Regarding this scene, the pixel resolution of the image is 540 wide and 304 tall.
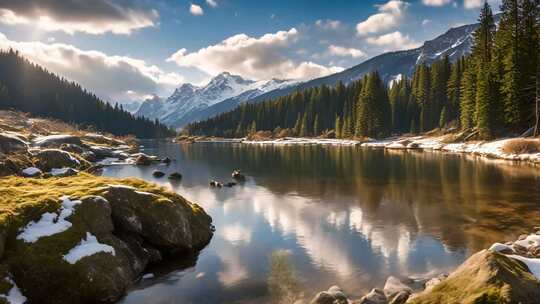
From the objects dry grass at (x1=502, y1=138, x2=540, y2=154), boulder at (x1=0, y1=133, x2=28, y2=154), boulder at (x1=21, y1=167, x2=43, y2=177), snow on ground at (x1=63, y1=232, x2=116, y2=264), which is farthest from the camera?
dry grass at (x1=502, y1=138, x2=540, y2=154)

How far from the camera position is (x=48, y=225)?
15.7m

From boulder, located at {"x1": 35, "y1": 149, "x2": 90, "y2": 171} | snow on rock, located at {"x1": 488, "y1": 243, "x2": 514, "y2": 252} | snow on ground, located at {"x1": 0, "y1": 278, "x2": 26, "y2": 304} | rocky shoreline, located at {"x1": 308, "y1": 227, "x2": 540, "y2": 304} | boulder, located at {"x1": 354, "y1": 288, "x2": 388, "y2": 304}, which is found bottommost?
boulder, located at {"x1": 354, "y1": 288, "x2": 388, "y2": 304}

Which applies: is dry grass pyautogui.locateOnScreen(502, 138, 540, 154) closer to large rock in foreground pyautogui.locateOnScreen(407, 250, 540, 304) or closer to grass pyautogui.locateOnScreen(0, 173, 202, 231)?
grass pyautogui.locateOnScreen(0, 173, 202, 231)

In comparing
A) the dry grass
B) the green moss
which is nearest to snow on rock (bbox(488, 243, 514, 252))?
the green moss

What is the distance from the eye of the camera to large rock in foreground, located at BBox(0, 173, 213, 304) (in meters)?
13.7

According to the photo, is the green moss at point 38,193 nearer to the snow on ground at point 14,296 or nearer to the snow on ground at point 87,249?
the snow on ground at point 87,249

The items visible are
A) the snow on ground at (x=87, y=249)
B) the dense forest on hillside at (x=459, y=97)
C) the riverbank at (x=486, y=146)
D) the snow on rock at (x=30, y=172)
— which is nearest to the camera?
the snow on ground at (x=87, y=249)

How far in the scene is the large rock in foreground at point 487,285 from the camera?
8.65 meters

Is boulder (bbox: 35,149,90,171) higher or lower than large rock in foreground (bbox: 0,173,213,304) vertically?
higher

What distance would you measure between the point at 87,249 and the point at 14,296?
112 inches

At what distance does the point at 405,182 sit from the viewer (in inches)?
1662

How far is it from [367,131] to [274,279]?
113m

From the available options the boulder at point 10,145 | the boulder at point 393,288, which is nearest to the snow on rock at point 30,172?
the boulder at point 10,145

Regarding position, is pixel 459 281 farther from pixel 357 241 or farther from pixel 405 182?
pixel 405 182
